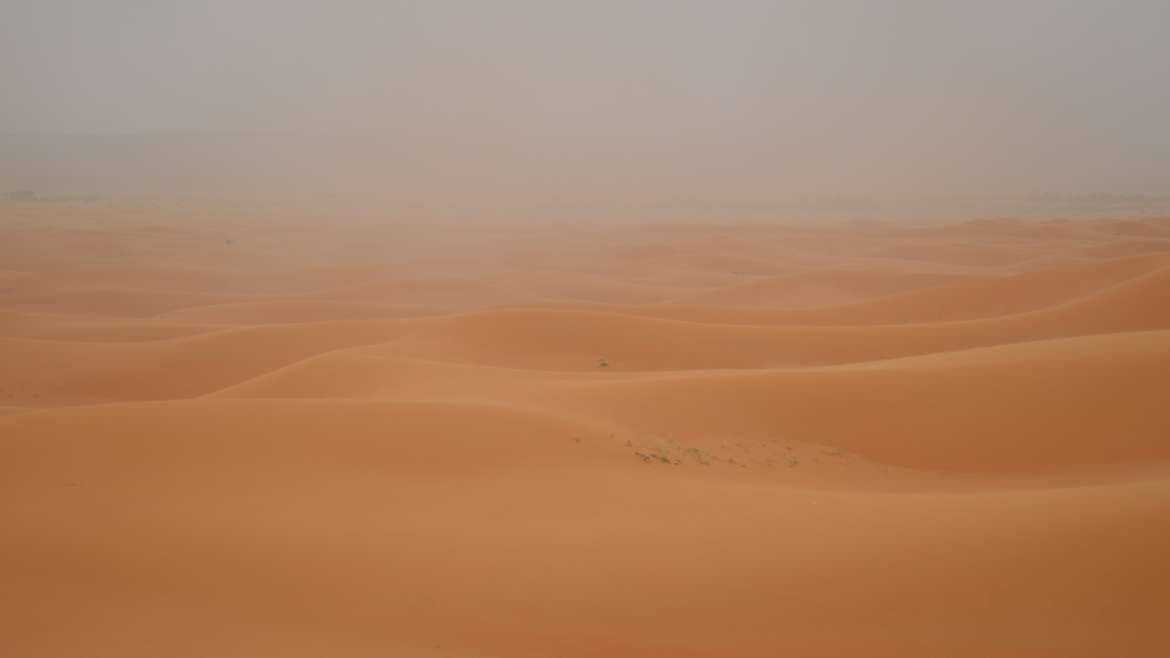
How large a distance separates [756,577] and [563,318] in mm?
13376

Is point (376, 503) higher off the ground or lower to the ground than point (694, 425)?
lower

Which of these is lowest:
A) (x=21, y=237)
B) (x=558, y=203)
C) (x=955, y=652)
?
(x=955, y=652)

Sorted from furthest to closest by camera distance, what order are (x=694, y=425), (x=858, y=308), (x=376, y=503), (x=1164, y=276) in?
(x=858, y=308) < (x=1164, y=276) < (x=694, y=425) < (x=376, y=503)

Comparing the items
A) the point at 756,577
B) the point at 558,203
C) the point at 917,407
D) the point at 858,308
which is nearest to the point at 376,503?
the point at 756,577

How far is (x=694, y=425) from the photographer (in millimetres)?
8656

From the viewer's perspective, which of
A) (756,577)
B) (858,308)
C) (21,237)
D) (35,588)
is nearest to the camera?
(35,588)

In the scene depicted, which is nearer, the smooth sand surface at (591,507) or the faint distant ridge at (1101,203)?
the smooth sand surface at (591,507)

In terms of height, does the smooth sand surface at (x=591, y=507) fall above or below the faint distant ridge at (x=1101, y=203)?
below

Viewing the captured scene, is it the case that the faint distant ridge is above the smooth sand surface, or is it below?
above

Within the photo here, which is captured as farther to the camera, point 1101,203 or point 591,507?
point 1101,203

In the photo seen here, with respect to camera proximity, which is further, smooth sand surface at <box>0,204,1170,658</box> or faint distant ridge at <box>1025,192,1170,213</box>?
faint distant ridge at <box>1025,192,1170,213</box>

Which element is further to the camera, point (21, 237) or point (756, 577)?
point (21, 237)

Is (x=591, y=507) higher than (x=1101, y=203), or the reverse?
(x=1101, y=203)

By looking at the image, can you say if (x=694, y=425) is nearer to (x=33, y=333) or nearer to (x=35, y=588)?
(x=35, y=588)
